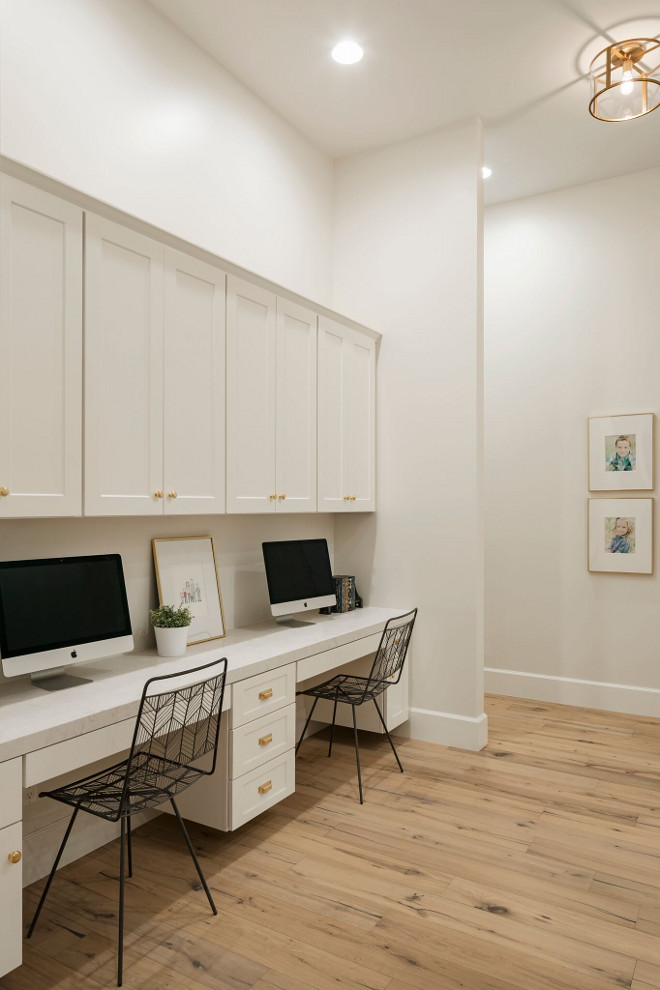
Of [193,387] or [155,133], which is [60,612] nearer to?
[193,387]

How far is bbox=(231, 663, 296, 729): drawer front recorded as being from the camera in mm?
2566

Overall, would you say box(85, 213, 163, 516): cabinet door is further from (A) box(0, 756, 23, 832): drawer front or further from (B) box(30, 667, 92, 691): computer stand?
(A) box(0, 756, 23, 832): drawer front

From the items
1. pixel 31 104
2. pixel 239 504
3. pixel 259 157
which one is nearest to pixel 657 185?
pixel 259 157

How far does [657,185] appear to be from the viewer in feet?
14.3

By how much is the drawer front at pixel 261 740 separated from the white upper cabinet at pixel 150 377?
2.85ft

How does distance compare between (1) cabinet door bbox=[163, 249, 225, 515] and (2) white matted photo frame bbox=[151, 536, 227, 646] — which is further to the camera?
(2) white matted photo frame bbox=[151, 536, 227, 646]

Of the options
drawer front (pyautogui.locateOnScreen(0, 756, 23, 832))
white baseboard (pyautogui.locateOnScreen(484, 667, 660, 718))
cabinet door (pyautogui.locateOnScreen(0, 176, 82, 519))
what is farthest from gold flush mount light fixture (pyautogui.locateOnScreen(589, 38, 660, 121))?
drawer front (pyautogui.locateOnScreen(0, 756, 23, 832))

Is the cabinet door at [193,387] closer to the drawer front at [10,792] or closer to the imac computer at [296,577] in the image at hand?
the imac computer at [296,577]

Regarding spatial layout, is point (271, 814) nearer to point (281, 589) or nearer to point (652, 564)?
point (281, 589)

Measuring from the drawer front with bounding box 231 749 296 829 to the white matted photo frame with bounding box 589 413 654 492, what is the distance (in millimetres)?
2833

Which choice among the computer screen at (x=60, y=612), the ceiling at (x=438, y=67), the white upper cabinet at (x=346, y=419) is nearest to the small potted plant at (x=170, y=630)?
the computer screen at (x=60, y=612)

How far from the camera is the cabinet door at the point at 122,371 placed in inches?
90.9

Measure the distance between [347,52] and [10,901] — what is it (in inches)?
141

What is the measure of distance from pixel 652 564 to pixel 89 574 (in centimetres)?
349
